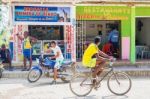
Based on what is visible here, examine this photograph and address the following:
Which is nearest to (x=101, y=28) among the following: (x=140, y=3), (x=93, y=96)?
(x=140, y=3)

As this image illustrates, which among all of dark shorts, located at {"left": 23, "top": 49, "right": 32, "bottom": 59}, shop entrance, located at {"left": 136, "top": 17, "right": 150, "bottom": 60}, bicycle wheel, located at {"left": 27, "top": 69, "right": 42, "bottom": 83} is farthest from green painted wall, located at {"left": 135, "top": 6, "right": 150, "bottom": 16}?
bicycle wheel, located at {"left": 27, "top": 69, "right": 42, "bottom": 83}

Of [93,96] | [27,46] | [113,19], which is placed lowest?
[93,96]

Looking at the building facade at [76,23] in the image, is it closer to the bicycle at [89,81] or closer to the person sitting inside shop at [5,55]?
the person sitting inside shop at [5,55]

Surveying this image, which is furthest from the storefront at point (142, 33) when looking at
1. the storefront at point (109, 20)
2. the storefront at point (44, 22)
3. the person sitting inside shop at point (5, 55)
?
the person sitting inside shop at point (5, 55)

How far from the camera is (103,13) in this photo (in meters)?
20.8

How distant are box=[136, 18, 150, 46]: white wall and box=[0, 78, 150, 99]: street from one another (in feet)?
25.7

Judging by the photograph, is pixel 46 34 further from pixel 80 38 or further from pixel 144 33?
pixel 144 33

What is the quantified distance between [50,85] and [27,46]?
406 centimetres

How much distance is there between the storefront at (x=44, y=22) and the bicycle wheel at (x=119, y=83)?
286 inches

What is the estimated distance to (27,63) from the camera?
18953 mm

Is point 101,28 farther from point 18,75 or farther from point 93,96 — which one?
point 93,96

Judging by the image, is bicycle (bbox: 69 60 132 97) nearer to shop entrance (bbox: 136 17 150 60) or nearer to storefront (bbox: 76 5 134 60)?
storefront (bbox: 76 5 134 60)

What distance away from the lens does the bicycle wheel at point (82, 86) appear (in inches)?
477

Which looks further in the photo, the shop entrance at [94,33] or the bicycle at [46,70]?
the shop entrance at [94,33]
